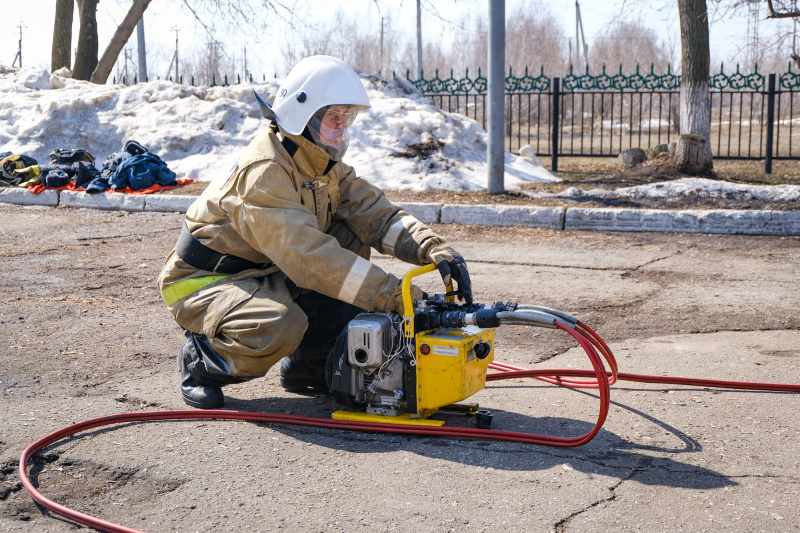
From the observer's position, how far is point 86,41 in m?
17.8

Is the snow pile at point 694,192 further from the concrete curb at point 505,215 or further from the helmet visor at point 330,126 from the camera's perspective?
the helmet visor at point 330,126

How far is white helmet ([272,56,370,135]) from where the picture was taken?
3.47 meters

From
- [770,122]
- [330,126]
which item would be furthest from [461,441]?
[770,122]

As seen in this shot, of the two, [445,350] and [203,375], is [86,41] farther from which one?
[445,350]

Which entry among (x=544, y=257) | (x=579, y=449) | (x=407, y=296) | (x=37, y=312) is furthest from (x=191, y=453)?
(x=544, y=257)

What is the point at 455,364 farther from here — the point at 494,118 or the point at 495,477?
the point at 494,118

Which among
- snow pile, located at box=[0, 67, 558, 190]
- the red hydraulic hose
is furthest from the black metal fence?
the red hydraulic hose

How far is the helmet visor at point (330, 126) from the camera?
3.51m

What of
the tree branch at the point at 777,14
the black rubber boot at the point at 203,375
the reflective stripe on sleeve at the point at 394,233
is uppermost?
the tree branch at the point at 777,14

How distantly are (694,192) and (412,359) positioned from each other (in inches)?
279

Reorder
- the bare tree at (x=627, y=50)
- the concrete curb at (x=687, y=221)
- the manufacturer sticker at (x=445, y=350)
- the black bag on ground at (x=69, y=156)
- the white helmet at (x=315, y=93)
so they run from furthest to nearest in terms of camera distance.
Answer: the bare tree at (x=627, y=50) < the black bag on ground at (x=69, y=156) < the concrete curb at (x=687, y=221) < the white helmet at (x=315, y=93) < the manufacturer sticker at (x=445, y=350)

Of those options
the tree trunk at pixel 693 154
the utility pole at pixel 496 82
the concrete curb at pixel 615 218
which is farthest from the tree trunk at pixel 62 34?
the tree trunk at pixel 693 154

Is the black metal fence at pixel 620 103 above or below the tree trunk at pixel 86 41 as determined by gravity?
below

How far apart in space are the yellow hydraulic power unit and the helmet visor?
2.25 feet
